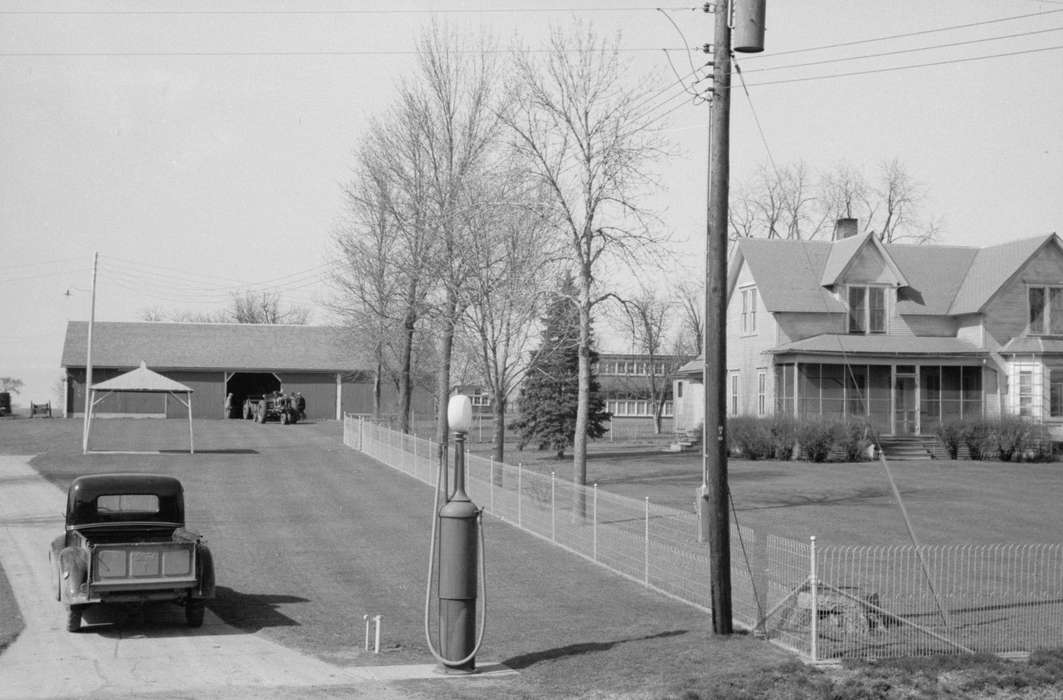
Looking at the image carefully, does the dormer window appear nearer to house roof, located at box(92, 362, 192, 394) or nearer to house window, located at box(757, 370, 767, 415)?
house window, located at box(757, 370, 767, 415)

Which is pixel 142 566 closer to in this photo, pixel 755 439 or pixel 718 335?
pixel 718 335

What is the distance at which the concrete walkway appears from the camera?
35.7ft

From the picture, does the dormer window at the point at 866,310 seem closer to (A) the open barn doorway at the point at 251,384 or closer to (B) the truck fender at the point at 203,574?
(B) the truck fender at the point at 203,574

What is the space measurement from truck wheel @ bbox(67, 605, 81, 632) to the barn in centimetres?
5323

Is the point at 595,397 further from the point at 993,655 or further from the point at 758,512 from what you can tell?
the point at 993,655

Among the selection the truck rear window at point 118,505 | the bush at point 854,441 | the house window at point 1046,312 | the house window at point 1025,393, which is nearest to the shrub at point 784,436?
the bush at point 854,441

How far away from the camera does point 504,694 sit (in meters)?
11.0

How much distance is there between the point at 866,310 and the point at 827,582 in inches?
1341

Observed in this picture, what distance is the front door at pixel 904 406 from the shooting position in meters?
45.7

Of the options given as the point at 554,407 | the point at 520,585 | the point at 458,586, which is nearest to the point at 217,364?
the point at 554,407

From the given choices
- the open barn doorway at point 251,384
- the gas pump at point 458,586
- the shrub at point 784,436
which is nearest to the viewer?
the gas pump at point 458,586

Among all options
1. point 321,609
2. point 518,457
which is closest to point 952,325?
point 518,457

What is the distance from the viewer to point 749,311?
48.7 meters

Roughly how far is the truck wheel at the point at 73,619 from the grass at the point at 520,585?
69 centimetres
